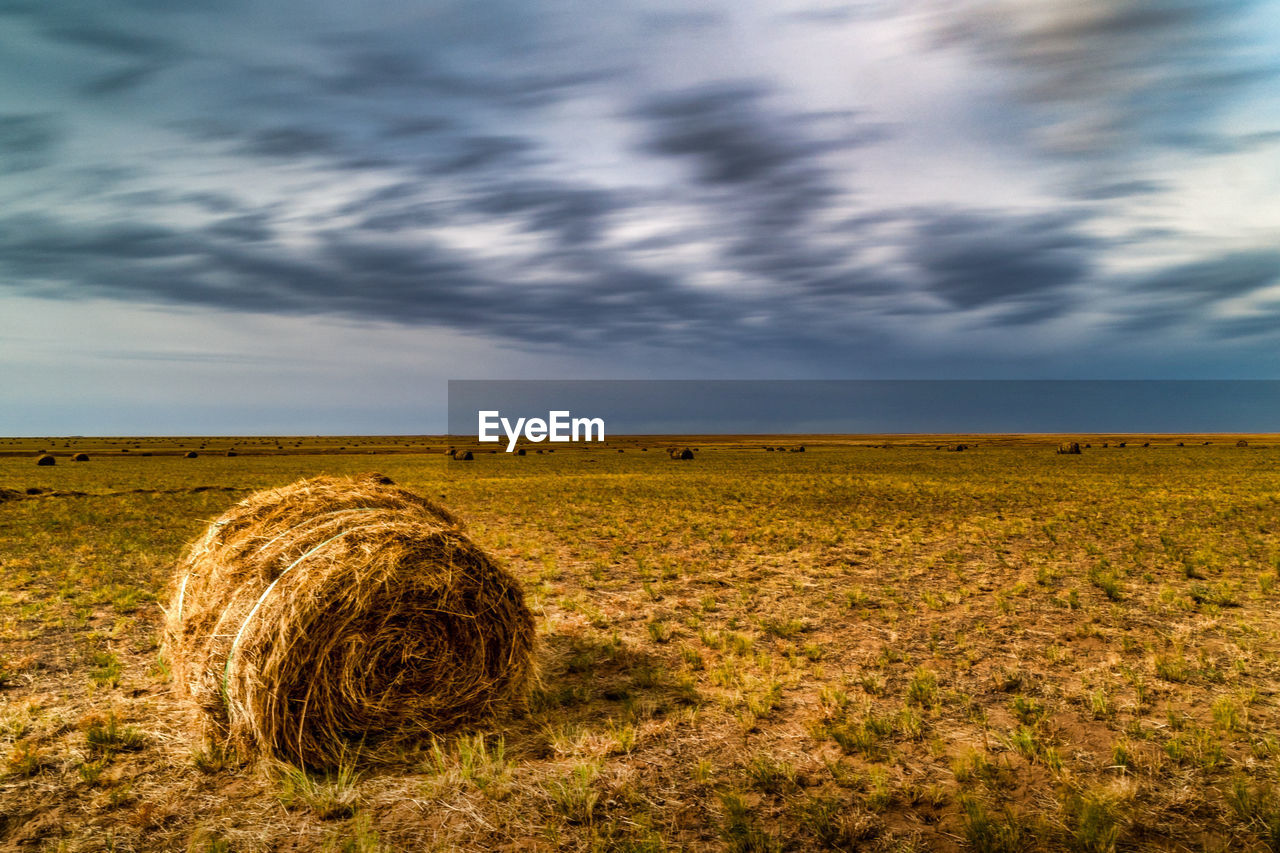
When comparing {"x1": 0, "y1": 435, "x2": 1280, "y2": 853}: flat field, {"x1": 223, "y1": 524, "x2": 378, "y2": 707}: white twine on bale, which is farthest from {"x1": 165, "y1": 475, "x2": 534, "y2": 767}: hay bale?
{"x1": 0, "y1": 435, "x2": 1280, "y2": 853}: flat field

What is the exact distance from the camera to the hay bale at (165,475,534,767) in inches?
244

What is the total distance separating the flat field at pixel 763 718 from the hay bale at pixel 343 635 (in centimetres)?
34

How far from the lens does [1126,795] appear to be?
218 inches

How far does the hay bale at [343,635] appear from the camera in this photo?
6.20m

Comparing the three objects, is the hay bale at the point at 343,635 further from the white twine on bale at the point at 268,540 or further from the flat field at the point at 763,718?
the flat field at the point at 763,718

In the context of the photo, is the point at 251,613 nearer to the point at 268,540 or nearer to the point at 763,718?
the point at 268,540

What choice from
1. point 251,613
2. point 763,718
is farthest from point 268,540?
point 763,718

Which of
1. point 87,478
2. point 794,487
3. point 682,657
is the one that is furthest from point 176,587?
point 87,478

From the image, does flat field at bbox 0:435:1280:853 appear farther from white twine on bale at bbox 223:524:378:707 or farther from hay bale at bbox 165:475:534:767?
white twine on bale at bbox 223:524:378:707

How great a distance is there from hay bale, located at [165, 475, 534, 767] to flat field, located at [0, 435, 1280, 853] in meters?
0.34

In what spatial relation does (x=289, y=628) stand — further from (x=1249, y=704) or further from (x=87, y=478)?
(x=87, y=478)

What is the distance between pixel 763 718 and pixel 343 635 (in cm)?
403

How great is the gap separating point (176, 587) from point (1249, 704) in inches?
450

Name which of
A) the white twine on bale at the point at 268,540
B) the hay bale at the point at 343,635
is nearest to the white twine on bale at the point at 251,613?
the hay bale at the point at 343,635
